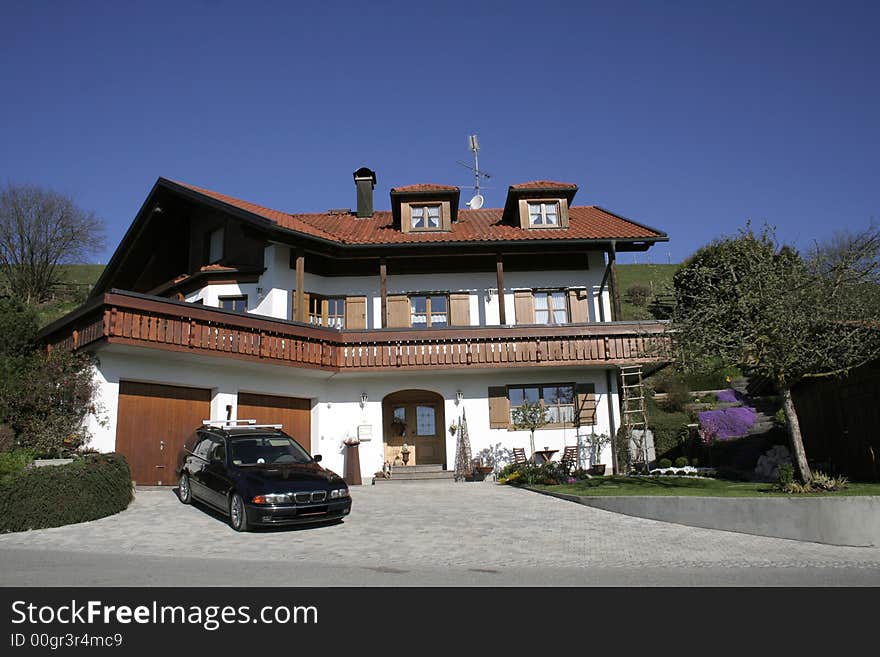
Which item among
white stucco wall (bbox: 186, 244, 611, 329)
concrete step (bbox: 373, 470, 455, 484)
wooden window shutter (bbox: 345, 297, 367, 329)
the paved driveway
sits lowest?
the paved driveway

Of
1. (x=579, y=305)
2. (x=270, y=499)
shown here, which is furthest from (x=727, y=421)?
(x=270, y=499)

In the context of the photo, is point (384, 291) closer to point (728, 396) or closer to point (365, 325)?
point (365, 325)

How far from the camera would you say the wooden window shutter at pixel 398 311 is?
79.0ft

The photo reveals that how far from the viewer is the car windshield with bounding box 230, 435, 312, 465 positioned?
1270 cm

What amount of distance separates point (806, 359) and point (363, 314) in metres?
14.5

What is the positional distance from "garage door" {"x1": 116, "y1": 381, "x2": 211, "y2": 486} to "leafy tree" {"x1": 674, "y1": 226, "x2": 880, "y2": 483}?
12.8 meters

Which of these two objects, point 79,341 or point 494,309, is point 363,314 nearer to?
point 494,309

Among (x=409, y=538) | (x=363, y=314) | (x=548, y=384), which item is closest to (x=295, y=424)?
(x=363, y=314)

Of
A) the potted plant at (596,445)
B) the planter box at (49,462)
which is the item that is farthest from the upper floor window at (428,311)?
the planter box at (49,462)

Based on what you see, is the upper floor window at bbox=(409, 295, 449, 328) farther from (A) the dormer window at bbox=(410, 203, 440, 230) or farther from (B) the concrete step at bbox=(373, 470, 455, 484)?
(B) the concrete step at bbox=(373, 470, 455, 484)

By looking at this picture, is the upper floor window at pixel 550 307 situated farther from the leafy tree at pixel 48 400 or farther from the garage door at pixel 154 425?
the leafy tree at pixel 48 400

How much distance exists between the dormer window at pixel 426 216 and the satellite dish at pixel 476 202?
536 cm

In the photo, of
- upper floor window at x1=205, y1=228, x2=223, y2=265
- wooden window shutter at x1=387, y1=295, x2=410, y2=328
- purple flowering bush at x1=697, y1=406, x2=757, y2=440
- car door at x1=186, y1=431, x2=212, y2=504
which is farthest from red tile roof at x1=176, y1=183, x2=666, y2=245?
car door at x1=186, y1=431, x2=212, y2=504
